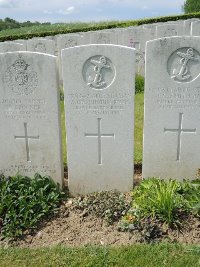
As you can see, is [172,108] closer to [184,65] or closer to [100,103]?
[184,65]

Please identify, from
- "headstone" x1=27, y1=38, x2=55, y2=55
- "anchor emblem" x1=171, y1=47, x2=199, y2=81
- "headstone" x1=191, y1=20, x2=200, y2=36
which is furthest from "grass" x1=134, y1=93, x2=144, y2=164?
"headstone" x1=191, y1=20, x2=200, y2=36

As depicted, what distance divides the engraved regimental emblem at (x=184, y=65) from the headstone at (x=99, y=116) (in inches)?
20.4

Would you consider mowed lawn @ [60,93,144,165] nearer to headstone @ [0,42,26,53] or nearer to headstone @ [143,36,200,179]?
headstone @ [143,36,200,179]

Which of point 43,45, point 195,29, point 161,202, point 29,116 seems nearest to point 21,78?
point 29,116

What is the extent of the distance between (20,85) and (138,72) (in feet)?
26.6

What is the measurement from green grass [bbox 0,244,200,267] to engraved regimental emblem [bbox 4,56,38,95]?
189 centimetres

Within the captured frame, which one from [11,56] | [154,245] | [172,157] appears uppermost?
Result: [11,56]

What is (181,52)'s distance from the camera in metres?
4.59

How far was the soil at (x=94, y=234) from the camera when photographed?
4.05 meters

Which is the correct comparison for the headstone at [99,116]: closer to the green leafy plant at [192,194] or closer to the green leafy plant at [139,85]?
the green leafy plant at [192,194]

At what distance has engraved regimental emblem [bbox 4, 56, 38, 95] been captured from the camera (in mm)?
4609

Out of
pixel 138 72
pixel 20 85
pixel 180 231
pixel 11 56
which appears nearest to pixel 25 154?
pixel 20 85

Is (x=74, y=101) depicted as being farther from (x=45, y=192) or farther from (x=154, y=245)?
(x=154, y=245)

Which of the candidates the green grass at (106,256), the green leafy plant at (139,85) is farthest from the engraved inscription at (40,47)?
the green grass at (106,256)
